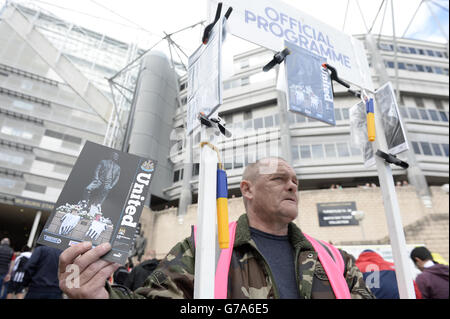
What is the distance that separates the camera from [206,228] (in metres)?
1.20

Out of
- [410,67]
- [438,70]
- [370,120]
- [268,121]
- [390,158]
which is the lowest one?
[390,158]

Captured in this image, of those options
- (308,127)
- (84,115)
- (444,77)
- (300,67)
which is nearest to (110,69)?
(308,127)

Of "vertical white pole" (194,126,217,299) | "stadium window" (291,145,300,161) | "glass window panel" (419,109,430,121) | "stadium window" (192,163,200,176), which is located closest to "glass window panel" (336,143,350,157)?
"stadium window" (291,145,300,161)

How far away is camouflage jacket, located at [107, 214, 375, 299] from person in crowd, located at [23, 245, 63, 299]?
3.53m

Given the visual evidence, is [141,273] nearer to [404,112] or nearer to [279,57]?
[279,57]

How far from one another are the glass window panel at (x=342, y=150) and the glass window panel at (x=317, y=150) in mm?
1305

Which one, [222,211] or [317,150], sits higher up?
[317,150]

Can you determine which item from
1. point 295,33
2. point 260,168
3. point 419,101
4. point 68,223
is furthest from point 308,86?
point 419,101

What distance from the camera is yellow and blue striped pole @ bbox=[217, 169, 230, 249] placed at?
46.6 inches

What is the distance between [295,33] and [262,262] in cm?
199

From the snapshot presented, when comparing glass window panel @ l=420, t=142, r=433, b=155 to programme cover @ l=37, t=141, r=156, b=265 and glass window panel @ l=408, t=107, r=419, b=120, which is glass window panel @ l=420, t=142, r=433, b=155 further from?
programme cover @ l=37, t=141, r=156, b=265

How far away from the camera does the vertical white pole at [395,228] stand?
189 centimetres

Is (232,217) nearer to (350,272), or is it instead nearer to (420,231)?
(350,272)

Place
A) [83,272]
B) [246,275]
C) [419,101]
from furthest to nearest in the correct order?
[419,101], [246,275], [83,272]
